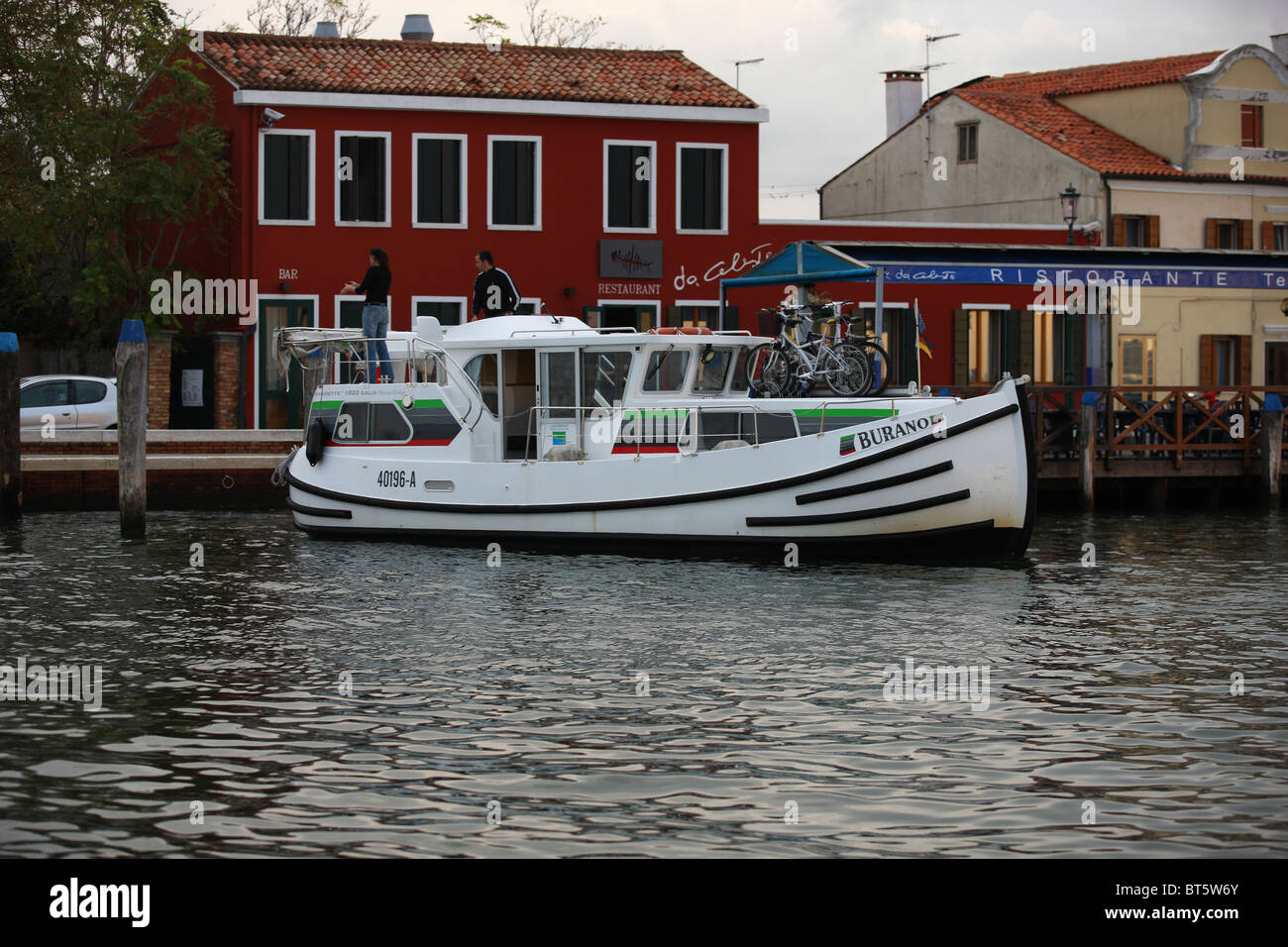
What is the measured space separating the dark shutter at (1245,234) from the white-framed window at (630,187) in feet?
49.0

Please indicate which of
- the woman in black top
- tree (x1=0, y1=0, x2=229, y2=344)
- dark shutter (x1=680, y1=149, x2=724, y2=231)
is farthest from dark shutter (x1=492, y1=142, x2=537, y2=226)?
the woman in black top

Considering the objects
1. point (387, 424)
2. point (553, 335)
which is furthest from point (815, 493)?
point (387, 424)

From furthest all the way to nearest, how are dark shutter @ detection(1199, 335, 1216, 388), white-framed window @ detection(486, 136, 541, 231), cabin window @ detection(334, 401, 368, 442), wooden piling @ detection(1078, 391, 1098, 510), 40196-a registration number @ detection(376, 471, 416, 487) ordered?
dark shutter @ detection(1199, 335, 1216, 388), white-framed window @ detection(486, 136, 541, 231), wooden piling @ detection(1078, 391, 1098, 510), cabin window @ detection(334, 401, 368, 442), 40196-a registration number @ detection(376, 471, 416, 487)

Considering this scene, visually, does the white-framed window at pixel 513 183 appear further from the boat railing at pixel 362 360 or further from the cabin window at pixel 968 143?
the cabin window at pixel 968 143

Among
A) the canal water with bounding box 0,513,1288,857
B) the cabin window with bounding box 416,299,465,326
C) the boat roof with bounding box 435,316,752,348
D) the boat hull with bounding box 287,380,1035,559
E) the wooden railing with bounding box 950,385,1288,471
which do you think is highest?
the cabin window with bounding box 416,299,465,326

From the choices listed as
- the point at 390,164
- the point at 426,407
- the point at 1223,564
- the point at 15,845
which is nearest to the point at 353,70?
the point at 390,164

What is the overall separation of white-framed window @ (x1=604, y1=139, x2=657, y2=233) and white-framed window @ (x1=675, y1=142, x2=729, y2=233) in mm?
490

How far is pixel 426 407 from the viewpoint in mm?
21188

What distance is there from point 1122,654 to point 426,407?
992 cm

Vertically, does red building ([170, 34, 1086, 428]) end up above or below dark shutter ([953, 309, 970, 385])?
above

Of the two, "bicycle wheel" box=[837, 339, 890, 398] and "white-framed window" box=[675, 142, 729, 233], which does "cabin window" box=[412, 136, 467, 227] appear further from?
"bicycle wheel" box=[837, 339, 890, 398]

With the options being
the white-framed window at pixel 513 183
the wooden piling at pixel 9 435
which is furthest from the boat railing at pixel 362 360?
the white-framed window at pixel 513 183

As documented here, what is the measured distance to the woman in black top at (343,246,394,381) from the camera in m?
A: 21.8
